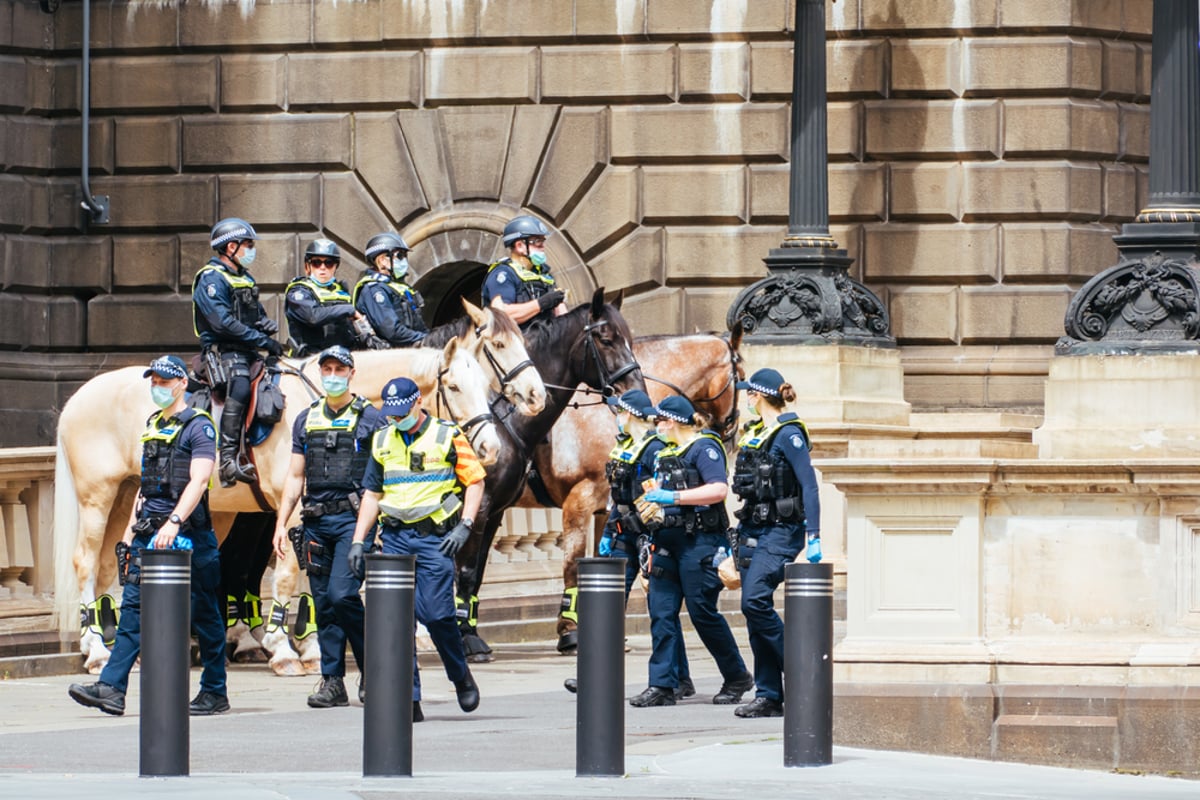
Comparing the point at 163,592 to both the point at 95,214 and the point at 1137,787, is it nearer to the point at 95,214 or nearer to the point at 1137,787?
the point at 1137,787

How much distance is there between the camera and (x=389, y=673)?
11.1 meters

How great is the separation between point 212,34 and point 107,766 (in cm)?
1395

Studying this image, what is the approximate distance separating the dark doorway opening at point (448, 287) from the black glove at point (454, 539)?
428 inches

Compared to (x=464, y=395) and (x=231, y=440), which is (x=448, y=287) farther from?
(x=464, y=395)

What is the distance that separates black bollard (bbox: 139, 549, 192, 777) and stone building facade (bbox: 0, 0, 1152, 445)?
40.7 feet

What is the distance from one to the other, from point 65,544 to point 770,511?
15.7 feet

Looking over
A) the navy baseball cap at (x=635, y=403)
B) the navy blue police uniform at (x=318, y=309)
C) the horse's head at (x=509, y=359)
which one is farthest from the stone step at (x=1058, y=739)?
the navy blue police uniform at (x=318, y=309)

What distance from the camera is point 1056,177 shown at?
22.9 meters

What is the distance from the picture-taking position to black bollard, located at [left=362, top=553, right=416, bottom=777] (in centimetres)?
1110

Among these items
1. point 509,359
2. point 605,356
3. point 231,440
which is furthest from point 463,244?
point 231,440

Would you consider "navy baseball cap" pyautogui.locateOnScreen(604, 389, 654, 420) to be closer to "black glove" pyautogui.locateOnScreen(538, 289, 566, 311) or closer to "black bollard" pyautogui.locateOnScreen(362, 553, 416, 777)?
"black glove" pyautogui.locateOnScreen(538, 289, 566, 311)

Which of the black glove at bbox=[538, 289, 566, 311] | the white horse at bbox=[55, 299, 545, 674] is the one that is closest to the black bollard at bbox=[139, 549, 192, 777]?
the white horse at bbox=[55, 299, 545, 674]

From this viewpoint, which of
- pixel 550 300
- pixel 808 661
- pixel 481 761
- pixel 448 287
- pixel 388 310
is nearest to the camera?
pixel 808 661

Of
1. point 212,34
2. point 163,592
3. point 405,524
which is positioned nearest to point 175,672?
point 163,592
